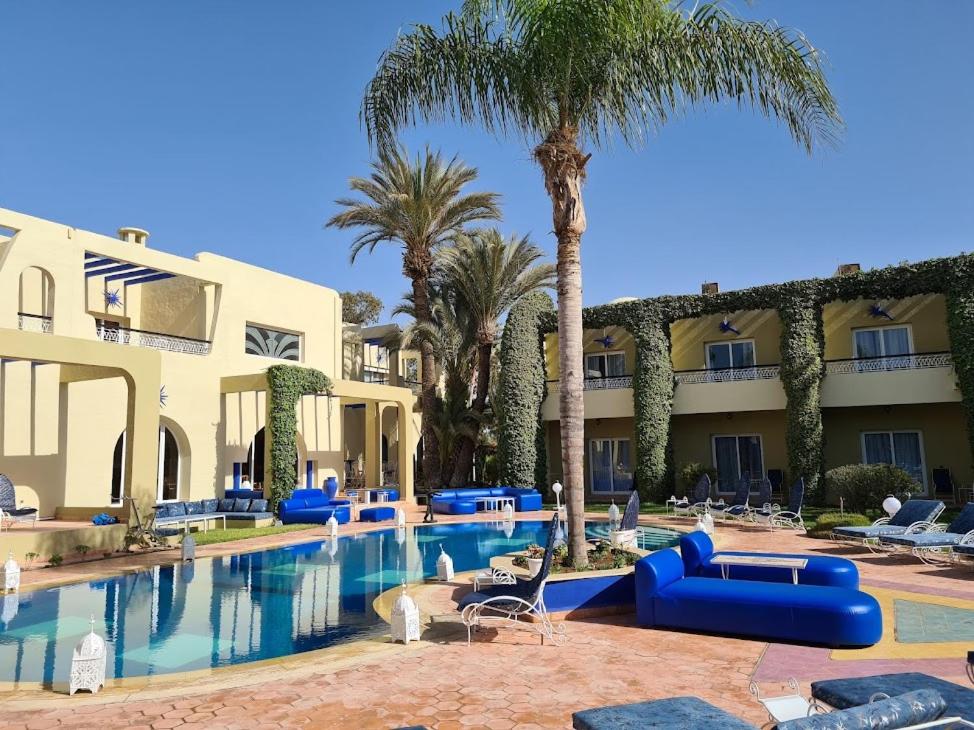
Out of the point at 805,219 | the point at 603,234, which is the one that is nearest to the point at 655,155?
the point at 603,234

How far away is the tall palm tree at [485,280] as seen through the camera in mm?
26984

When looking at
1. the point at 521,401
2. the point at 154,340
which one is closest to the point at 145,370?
the point at 154,340

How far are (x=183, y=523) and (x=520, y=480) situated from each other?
12.1 metres

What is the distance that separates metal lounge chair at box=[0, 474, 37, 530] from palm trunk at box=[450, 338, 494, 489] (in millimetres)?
14779

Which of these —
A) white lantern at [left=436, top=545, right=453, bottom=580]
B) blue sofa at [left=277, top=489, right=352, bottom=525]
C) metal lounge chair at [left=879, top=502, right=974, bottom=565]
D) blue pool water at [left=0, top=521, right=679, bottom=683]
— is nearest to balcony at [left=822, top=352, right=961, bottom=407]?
blue pool water at [left=0, top=521, right=679, bottom=683]

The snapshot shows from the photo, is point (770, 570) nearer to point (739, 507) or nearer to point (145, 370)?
point (739, 507)

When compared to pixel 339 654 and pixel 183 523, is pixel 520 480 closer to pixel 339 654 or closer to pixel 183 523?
pixel 183 523

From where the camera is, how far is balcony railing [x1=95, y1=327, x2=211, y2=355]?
20125 millimetres

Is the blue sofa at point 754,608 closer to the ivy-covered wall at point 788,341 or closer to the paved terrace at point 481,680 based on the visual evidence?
the paved terrace at point 481,680

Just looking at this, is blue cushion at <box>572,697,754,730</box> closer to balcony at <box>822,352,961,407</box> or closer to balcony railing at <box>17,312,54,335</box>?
balcony railing at <box>17,312,54,335</box>

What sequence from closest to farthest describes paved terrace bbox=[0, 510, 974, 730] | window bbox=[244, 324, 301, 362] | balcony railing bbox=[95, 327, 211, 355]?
paved terrace bbox=[0, 510, 974, 730] → balcony railing bbox=[95, 327, 211, 355] → window bbox=[244, 324, 301, 362]

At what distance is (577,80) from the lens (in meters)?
10.0

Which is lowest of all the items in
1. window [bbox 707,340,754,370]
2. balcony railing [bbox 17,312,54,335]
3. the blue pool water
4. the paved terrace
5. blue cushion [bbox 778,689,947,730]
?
the blue pool water

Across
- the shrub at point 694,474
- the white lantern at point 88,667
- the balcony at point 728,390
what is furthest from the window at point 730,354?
the white lantern at point 88,667
